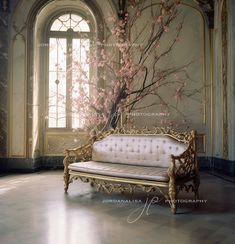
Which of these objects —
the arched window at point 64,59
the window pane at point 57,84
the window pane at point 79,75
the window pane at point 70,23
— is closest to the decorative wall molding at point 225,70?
the window pane at point 79,75

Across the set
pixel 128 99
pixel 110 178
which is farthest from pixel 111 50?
pixel 110 178

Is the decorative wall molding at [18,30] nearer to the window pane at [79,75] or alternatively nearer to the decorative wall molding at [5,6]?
the decorative wall molding at [5,6]

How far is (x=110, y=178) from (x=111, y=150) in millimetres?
711

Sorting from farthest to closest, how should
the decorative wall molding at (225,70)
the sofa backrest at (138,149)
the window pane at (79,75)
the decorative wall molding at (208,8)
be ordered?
the decorative wall molding at (208,8) → the window pane at (79,75) → the decorative wall molding at (225,70) → the sofa backrest at (138,149)

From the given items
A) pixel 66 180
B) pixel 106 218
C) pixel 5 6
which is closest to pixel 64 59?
pixel 5 6

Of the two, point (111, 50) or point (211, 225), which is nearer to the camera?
point (211, 225)

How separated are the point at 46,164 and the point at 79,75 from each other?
6.87ft

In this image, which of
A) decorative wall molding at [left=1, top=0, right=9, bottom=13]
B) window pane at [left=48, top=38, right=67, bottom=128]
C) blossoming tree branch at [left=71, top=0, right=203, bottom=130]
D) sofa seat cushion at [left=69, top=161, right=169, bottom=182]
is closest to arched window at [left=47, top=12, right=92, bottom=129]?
window pane at [left=48, top=38, right=67, bottom=128]

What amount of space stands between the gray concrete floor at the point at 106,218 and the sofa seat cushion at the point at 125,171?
33 cm

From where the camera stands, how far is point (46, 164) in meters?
6.56

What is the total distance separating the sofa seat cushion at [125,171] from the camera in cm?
337

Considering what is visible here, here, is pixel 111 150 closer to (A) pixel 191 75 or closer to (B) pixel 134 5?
(A) pixel 191 75

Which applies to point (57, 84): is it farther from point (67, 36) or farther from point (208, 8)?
point (208, 8)

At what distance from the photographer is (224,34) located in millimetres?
5863
